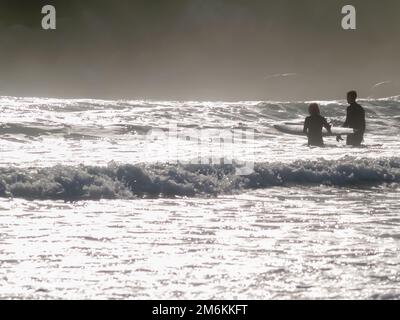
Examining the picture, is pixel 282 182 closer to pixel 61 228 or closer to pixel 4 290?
pixel 61 228

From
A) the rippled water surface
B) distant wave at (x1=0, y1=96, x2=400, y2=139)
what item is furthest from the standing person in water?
the rippled water surface

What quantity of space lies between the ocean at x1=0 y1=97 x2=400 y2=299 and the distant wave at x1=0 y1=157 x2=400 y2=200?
24mm

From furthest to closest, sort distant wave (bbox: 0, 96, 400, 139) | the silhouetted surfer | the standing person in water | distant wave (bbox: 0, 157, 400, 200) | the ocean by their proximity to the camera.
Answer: distant wave (bbox: 0, 96, 400, 139) → the standing person in water → the silhouetted surfer → distant wave (bbox: 0, 157, 400, 200) → the ocean

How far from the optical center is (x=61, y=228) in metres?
9.26

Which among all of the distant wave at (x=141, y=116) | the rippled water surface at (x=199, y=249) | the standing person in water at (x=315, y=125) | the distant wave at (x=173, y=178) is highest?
the distant wave at (x=141, y=116)

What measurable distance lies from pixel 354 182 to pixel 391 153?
4.13 metres

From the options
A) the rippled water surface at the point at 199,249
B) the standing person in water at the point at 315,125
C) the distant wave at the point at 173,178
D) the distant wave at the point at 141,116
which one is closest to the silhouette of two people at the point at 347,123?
the standing person in water at the point at 315,125

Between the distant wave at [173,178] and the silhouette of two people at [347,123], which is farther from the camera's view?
the silhouette of two people at [347,123]

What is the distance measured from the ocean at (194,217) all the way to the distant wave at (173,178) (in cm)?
2

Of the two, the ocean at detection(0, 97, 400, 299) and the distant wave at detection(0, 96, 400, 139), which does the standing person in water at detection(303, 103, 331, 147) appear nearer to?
the ocean at detection(0, 97, 400, 299)

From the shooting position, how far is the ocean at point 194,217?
6754 millimetres

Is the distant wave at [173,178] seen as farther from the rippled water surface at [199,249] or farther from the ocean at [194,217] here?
the rippled water surface at [199,249]

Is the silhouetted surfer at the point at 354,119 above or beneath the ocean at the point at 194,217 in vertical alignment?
above

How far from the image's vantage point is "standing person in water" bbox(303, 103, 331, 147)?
750 inches
